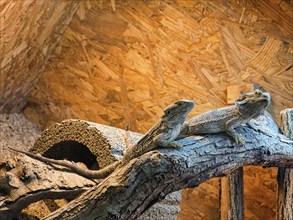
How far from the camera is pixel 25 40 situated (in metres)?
3.22

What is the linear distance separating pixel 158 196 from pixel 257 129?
81 cm

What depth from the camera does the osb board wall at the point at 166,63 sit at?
3221 mm

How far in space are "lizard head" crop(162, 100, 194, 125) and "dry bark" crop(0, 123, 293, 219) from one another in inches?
4.2

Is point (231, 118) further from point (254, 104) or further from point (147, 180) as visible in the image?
point (147, 180)

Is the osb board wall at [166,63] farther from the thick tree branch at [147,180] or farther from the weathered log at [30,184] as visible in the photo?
the weathered log at [30,184]

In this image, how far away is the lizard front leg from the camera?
84.0 inches

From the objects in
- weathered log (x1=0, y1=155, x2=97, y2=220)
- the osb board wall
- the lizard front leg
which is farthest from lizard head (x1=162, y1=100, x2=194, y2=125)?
the osb board wall

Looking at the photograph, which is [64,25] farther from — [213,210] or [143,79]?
[213,210]

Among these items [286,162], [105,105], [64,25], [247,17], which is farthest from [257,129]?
[64,25]

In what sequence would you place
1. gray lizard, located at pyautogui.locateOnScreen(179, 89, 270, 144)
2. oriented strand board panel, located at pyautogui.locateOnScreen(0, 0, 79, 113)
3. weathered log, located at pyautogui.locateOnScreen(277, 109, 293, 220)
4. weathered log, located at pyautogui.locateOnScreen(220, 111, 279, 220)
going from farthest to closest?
oriented strand board panel, located at pyautogui.locateOnScreen(0, 0, 79, 113), weathered log, located at pyautogui.locateOnScreen(220, 111, 279, 220), weathered log, located at pyautogui.locateOnScreen(277, 109, 293, 220), gray lizard, located at pyautogui.locateOnScreen(179, 89, 270, 144)

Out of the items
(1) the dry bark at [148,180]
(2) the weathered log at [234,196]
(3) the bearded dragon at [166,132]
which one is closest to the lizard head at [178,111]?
(3) the bearded dragon at [166,132]

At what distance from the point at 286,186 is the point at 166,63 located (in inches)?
49.0

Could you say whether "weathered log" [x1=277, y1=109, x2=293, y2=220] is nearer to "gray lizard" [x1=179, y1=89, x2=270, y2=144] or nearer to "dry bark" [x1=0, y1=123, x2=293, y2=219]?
"gray lizard" [x1=179, y1=89, x2=270, y2=144]

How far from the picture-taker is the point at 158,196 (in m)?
1.78
